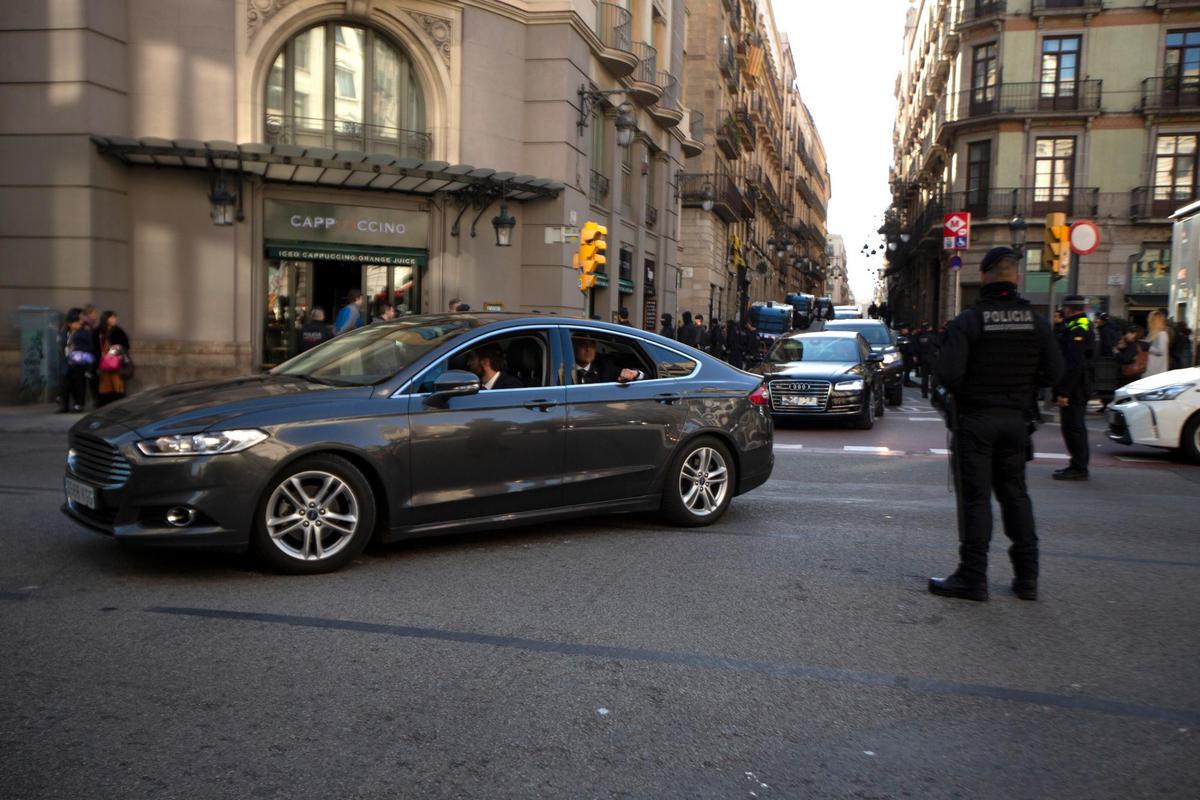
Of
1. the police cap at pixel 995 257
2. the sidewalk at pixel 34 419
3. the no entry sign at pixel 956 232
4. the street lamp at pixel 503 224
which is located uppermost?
the no entry sign at pixel 956 232

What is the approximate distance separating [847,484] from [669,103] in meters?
24.3

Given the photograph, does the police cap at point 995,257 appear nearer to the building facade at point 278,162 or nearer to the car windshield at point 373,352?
the car windshield at point 373,352

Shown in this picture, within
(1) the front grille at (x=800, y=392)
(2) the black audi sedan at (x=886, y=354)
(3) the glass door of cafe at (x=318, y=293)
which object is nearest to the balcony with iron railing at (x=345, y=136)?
(3) the glass door of cafe at (x=318, y=293)

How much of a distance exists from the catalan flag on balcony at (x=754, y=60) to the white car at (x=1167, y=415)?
48.9 m

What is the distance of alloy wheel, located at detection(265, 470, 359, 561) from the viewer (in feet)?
19.1

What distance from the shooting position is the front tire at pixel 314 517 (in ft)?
19.0

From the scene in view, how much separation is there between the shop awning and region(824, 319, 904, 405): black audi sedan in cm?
806

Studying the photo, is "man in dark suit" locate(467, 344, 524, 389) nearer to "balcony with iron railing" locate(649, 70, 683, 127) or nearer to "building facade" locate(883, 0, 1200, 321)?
"balcony with iron railing" locate(649, 70, 683, 127)

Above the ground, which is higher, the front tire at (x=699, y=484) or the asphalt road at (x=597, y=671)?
the front tire at (x=699, y=484)

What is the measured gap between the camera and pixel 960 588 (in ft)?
19.4

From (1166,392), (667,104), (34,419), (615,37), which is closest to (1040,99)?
(667,104)

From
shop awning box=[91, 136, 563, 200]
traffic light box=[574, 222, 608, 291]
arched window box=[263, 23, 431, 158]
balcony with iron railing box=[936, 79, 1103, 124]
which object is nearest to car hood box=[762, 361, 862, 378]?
traffic light box=[574, 222, 608, 291]

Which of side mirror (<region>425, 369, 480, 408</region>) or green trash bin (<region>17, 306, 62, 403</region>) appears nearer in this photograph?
side mirror (<region>425, 369, 480, 408</region>)

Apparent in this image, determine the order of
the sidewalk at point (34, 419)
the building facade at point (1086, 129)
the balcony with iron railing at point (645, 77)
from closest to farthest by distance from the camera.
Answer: the sidewalk at point (34, 419) < the balcony with iron railing at point (645, 77) < the building facade at point (1086, 129)
